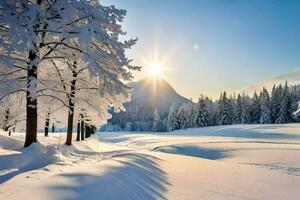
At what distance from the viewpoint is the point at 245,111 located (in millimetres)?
84812

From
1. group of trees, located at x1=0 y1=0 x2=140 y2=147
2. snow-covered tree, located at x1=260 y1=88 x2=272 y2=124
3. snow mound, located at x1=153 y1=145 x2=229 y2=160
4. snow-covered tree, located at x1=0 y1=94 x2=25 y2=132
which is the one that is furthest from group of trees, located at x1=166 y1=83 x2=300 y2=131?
group of trees, located at x1=0 y1=0 x2=140 y2=147

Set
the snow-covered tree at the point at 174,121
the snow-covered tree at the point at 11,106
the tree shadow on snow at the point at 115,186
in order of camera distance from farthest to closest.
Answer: the snow-covered tree at the point at 174,121
the snow-covered tree at the point at 11,106
the tree shadow on snow at the point at 115,186

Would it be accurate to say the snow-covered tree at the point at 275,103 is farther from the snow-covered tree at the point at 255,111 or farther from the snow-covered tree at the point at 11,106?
the snow-covered tree at the point at 11,106

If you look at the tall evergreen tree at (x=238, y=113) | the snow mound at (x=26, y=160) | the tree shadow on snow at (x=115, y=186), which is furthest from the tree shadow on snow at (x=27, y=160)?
the tall evergreen tree at (x=238, y=113)

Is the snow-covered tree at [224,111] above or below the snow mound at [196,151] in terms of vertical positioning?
above

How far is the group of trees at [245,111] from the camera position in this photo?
77188 millimetres

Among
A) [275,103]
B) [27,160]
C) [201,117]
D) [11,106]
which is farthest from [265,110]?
[27,160]

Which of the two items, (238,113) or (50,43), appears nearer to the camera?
(50,43)

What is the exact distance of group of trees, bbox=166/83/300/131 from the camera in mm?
77188

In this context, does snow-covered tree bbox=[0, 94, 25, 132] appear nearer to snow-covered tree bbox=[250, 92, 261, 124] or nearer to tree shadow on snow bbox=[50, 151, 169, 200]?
tree shadow on snow bbox=[50, 151, 169, 200]

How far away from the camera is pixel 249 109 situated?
8619 cm

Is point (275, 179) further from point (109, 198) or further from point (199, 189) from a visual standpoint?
point (109, 198)

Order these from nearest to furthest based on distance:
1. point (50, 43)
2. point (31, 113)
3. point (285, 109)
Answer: point (50, 43)
point (31, 113)
point (285, 109)

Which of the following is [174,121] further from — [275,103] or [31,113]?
[31,113]
